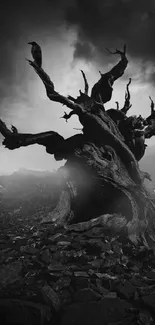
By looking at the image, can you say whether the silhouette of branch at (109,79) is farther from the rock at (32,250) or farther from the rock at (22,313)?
the rock at (22,313)

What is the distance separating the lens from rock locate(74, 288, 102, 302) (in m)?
3.43

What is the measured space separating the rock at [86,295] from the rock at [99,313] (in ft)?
0.53

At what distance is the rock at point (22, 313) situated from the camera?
8.79 feet

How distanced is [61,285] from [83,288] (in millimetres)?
457

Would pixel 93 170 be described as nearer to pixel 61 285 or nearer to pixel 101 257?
pixel 101 257

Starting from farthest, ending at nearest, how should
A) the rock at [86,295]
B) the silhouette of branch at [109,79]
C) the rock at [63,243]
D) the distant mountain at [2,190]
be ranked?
1. the distant mountain at [2,190]
2. the silhouette of branch at [109,79]
3. the rock at [63,243]
4. the rock at [86,295]

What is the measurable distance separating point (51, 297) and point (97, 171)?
6.46m

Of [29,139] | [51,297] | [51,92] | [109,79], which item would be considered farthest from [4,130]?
[51,297]

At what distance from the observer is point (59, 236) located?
654 cm

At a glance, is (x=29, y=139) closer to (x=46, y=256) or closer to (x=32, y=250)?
(x=32, y=250)

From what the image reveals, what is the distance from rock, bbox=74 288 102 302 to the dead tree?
342 cm

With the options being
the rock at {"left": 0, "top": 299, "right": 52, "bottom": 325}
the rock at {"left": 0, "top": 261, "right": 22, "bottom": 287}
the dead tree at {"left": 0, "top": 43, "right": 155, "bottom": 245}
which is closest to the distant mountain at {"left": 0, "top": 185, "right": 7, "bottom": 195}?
the dead tree at {"left": 0, "top": 43, "right": 155, "bottom": 245}

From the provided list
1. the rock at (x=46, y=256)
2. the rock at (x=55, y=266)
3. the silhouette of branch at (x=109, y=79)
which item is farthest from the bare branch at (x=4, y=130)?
the rock at (x=55, y=266)

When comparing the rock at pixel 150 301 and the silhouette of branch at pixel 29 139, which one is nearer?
the rock at pixel 150 301
